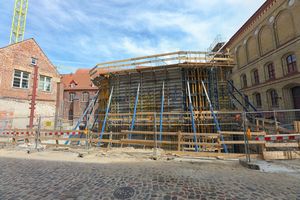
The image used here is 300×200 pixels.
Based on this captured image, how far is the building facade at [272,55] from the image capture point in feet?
53.0

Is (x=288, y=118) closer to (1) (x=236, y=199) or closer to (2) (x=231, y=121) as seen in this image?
(2) (x=231, y=121)

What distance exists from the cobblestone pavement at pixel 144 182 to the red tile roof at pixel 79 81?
97.5 feet

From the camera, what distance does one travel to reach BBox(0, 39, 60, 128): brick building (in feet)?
52.7

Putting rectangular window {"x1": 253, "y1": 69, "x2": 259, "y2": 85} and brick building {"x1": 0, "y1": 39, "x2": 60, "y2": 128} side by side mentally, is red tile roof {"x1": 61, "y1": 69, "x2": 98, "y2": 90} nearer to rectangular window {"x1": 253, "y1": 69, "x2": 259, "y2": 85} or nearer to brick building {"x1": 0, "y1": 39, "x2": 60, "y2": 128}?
brick building {"x1": 0, "y1": 39, "x2": 60, "y2": 128}

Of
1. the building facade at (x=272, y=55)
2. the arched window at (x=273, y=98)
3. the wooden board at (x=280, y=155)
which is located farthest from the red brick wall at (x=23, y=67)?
the arched window at (x=273, y=98)

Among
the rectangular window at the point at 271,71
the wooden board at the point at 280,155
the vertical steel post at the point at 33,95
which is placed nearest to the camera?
the wooden board at the point at 280,155

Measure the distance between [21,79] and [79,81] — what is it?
17.9 meters

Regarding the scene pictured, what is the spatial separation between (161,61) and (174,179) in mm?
9281

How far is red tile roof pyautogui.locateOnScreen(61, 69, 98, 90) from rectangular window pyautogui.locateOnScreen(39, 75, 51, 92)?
13.1 metres

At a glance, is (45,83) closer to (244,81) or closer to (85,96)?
(85,96)

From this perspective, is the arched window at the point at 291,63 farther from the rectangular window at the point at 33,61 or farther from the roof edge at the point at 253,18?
the rectangular window at the point at 33,61

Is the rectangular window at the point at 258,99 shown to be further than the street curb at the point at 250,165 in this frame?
Yes

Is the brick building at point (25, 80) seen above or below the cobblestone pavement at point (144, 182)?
above

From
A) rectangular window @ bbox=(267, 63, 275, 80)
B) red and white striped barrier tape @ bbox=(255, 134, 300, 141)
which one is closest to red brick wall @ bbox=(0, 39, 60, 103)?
red and white striped barrier tape @ bbox=(255, 134, 300, 141)
